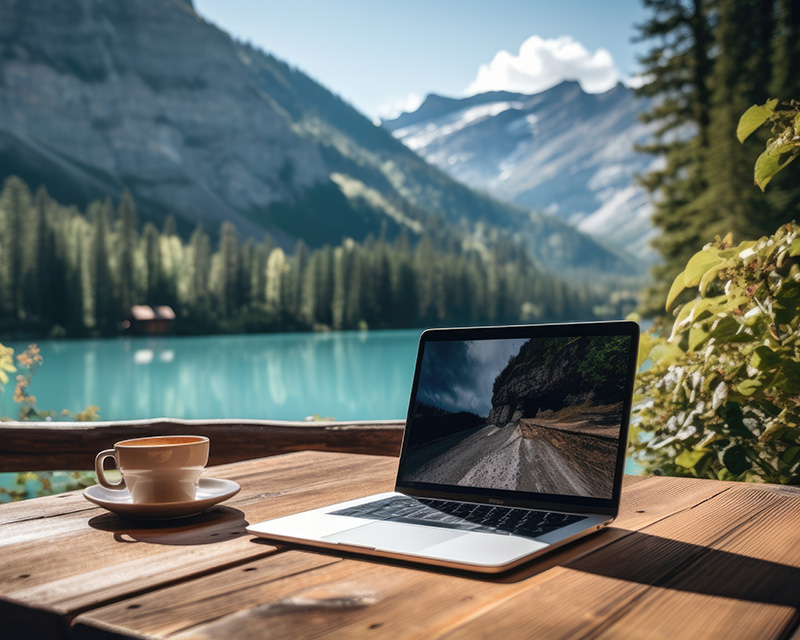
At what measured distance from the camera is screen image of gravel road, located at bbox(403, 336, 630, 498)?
107 cm

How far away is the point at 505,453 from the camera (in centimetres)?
113

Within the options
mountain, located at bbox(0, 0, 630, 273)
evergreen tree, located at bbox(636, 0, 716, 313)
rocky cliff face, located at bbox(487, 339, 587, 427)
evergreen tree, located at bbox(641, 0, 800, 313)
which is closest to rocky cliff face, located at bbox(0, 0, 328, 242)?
mountain, located at bbox(0, 0, 630, 273)

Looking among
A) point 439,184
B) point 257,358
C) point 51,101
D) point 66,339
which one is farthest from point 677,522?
point 439,184

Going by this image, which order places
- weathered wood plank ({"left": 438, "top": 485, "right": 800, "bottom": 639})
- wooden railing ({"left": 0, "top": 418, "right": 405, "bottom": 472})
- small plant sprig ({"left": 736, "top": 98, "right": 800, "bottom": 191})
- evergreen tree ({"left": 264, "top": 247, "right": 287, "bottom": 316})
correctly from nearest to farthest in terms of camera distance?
weathered wood plank ({"left": 438, "top": 485, "right": 800, "bottom": 639})
small plant sprig ({"left": 736, "top": 98, "right": 800, "bottom": 191})
wooden railing ({"left": 0, "top": 418, "right": 405, "bottom": 472})
evergreen tree ({"left": 264, "top": 247, "right": 287, "bottom": 316})

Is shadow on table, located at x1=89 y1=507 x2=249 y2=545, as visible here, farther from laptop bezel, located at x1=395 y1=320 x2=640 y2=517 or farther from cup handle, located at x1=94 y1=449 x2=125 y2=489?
laptop bezel, located at x1=395 y1=320 x2=640 y2=517

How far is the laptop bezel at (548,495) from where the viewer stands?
104cm

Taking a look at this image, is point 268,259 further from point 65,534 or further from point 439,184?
point 439,184

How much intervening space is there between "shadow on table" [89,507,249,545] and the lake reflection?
409 inches

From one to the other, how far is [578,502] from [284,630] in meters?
0.54

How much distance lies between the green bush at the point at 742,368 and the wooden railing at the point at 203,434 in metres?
1.14

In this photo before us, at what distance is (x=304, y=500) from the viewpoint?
123 cm

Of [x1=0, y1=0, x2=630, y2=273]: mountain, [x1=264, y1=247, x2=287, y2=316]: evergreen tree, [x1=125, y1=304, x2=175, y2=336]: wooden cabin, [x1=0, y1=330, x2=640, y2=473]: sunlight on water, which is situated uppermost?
[x1=0, y1=0, x2=630, y2=273]: mountain

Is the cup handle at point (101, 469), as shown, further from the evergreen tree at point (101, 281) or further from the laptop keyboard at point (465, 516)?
the evergreen tree at point (101, 281)

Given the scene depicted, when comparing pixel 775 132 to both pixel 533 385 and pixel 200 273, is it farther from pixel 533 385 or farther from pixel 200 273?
pixel 200 273
